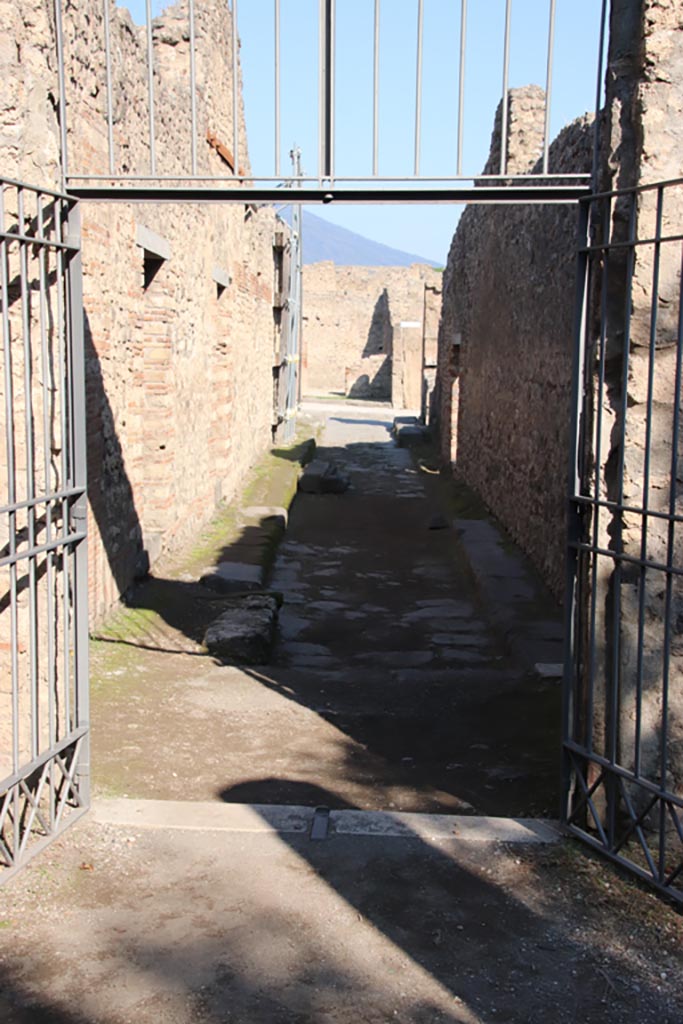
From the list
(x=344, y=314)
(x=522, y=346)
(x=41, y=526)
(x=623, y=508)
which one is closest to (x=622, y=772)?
(x=623, y=508)

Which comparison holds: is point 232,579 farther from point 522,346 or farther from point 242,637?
point 522,346

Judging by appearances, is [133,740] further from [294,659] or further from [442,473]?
[442,473]

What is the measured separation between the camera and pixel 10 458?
11.4 feet

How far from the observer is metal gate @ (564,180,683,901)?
362cm

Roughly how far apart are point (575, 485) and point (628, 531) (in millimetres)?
294

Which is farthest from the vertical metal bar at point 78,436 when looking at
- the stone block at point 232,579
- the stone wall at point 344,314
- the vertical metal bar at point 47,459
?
the stone wall at point 344,314

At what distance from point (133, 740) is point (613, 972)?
287cm

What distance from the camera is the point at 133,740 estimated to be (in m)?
5.25

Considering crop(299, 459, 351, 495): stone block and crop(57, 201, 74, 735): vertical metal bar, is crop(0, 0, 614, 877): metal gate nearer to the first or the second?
crop(57, 201, 74, 735): vertical metal bar

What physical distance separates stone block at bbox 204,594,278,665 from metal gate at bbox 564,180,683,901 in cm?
331

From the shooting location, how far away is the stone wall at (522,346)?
8.05 meters

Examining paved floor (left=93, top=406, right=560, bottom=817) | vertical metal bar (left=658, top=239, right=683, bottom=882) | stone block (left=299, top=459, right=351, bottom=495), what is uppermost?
vertical metal bar (left=658, top=239, right=683, bottom=882)

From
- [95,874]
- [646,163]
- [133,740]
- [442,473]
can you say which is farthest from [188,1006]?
[442,473]

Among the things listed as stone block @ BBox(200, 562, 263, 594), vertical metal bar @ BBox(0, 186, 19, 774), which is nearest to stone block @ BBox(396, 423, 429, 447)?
stone block @ BBox(200, 562, 263, 594)
